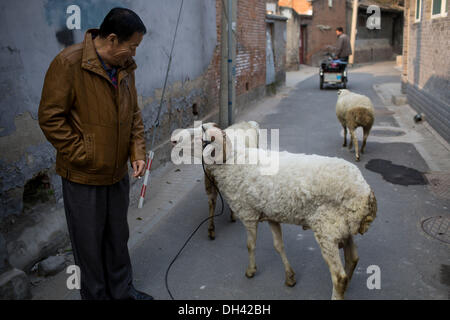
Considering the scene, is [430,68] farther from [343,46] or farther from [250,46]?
[343,46]

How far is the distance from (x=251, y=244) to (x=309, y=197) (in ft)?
3.02

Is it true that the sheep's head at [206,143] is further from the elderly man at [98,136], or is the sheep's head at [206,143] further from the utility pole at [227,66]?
the utility pole at [227,66]

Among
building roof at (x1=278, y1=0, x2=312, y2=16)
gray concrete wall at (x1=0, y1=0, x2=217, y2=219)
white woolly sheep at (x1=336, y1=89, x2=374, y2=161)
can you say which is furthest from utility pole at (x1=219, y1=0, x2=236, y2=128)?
building roof at (x1=278, y1=0, x2=312, y2=16)

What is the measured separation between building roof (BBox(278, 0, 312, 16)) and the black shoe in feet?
97.4

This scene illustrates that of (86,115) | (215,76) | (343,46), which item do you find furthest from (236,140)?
(343,46)

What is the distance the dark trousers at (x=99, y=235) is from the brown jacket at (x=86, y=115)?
0.14m

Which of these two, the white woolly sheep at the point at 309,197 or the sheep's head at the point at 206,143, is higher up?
the sheep's head at the point at 206,143

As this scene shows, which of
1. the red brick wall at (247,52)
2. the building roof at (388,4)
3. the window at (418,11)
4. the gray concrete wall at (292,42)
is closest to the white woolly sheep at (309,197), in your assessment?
the red brick wall at (247,52)

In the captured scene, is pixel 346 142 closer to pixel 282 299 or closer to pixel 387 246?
pixel 387 246

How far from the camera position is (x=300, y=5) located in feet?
102

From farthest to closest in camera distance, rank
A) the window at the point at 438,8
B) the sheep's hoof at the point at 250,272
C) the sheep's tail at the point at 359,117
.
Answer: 1. the window at the point at 438,8
2. the sheep's tail at the point at 359,117
3. the sheep's hoof at the point at 250,272

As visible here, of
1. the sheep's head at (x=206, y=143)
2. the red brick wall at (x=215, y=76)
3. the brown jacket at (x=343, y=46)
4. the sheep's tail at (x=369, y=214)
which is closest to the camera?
the sheep's tail at (x=369, y=214)

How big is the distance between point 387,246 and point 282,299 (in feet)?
5.33

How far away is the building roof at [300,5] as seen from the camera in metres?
30.6
